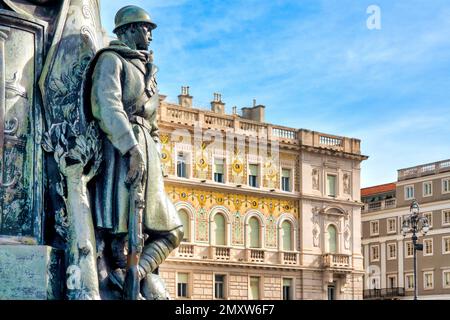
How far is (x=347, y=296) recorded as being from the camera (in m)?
50.2

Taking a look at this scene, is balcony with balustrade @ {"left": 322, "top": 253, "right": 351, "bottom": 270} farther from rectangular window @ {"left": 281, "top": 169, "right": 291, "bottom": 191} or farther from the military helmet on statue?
the military helmet on statue

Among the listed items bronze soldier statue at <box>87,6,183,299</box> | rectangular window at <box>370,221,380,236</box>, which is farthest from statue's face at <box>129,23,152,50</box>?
rectangular window at <box>370,221,380,236</box>

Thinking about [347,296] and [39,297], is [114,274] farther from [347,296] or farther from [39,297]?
[347,296]

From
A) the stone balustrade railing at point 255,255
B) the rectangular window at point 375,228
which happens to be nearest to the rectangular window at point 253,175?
the stone balustrade railing at point 255,255

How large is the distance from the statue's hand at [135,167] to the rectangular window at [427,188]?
5873 centimetres

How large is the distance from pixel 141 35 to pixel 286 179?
142 ft

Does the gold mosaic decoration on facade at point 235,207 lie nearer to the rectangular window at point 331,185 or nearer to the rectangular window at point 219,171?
the rectangular window at point 219,171

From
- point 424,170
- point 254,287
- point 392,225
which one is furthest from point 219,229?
point 392,225

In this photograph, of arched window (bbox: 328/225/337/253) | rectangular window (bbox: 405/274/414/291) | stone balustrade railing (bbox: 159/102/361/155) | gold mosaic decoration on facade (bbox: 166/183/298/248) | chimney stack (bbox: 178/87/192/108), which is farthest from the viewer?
rectangular window (bbox: 405/274/414/291)

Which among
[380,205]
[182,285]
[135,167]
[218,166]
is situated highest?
[380,205]

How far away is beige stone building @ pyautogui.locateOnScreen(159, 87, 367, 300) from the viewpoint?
4472 centimetres

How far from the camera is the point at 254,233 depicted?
1890 inches

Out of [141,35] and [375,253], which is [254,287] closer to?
[375,253]
